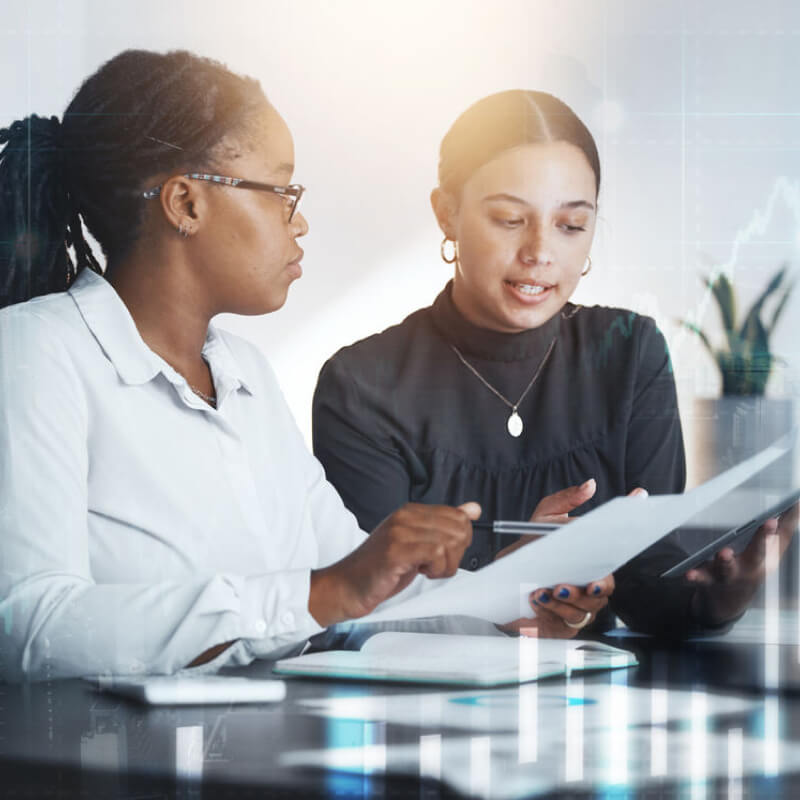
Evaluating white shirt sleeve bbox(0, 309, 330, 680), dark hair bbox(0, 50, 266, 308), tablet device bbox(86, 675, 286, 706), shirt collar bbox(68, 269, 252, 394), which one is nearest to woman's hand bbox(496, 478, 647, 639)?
white shirt sleeve bbox(0, 309, 330, 680)

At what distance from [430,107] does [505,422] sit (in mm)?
474

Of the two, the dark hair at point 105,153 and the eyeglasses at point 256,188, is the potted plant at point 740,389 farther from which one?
the dark hair at point 105,153

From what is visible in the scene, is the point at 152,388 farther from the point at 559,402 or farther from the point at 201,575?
the point at 559,402

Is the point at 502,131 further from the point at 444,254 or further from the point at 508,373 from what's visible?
the point at 508,373

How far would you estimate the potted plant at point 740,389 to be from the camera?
62.4 inches

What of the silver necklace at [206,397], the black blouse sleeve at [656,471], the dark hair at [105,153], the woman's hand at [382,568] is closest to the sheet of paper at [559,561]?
the woman's hand at [382,568]

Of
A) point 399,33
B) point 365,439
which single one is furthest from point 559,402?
point 399,33

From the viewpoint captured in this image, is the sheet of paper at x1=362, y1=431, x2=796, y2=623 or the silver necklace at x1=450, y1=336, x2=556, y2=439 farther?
the silver necklace at x1=450, y1=336, x2=556, y2=439

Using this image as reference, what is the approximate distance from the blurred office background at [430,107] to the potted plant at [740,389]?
2cm

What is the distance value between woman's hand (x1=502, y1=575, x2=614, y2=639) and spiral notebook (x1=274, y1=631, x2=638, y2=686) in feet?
0.13

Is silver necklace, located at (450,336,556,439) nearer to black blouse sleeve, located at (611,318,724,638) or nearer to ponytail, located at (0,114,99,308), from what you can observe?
black blouse sleeve, located at (611,318,724,638)

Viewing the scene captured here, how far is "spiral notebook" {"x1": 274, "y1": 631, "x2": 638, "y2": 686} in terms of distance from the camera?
1160mm

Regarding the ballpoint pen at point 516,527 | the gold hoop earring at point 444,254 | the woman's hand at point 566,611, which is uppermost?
the gold hoop earring at point 444,254

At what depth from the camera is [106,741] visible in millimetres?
959
